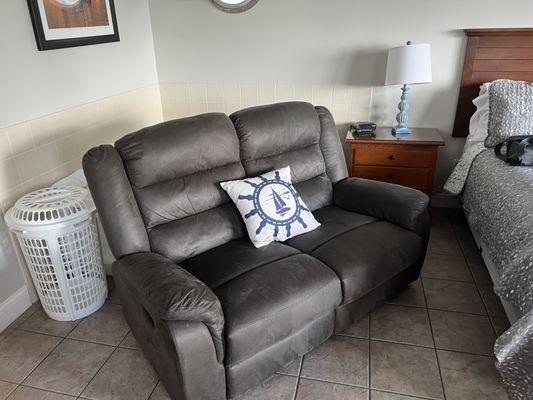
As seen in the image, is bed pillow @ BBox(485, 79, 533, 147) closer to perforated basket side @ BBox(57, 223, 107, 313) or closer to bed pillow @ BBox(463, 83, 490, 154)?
bed pillow @ BBox(463, 83, 490, 154)

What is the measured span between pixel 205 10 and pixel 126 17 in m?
0.58

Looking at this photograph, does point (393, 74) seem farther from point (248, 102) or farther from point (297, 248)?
point (297, 248)

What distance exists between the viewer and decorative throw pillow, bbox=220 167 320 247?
1991 mm

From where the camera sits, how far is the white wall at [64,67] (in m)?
2.10

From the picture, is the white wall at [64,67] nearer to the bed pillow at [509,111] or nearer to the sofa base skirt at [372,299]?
the sofa base skirt at [372,299]

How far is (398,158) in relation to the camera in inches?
113

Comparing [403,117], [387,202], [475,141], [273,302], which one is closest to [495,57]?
[475,141]

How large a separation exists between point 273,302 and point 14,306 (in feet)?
4.94

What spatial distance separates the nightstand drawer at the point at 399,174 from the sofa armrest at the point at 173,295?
176 cm

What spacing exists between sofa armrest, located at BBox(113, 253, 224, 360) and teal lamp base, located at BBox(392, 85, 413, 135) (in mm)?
1975

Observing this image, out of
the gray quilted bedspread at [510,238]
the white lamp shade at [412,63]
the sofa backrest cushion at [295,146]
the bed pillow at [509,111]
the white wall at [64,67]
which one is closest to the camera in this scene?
the gray quilted bedspread at [510,238]

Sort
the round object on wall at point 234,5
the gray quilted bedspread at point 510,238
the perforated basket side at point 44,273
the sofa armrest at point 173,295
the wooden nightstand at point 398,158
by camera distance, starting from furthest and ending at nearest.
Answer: the round object on wall at point 234,5 → the wooden nightstand at point 398,158 → the perforated basket side at point 44,273 → the gray quilted bedspread at point 510,238 → the sofa armrest at point 173,295

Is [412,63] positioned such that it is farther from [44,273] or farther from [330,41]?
[44,273]

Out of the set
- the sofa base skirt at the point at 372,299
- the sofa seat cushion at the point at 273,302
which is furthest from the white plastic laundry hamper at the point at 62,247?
the sofa base skirt at the point at 372,299
